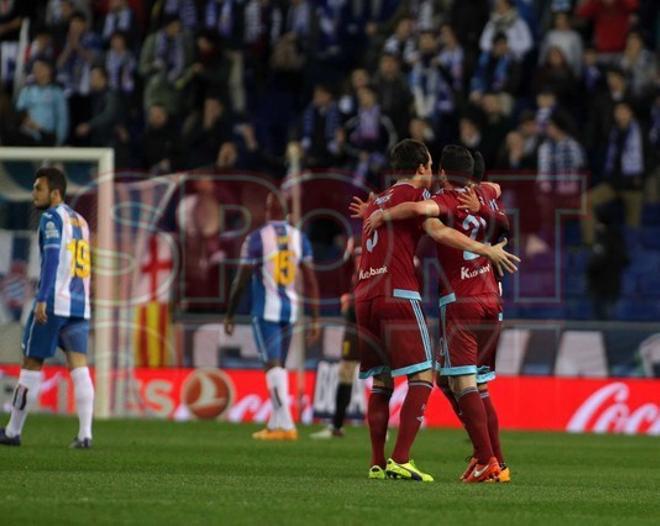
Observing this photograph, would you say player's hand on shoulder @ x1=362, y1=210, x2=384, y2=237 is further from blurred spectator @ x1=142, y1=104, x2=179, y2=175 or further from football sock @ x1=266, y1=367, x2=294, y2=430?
blurred spectator @ x1=142, y1=104, x2=179, y2=175

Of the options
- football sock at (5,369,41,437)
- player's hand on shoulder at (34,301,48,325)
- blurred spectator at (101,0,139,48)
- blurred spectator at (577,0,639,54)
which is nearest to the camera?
player's hand on shoulder at (34,301,48,325)

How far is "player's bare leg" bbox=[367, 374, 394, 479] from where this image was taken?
37.0ft

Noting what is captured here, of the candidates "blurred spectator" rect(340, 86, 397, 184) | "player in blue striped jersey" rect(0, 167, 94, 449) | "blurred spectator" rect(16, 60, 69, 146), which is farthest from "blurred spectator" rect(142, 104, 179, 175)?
"player in blue striped jersey" rect(0, 167, 94, 449)

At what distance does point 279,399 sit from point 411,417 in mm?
6042

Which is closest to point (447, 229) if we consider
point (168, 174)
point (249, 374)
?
point (249, 374)

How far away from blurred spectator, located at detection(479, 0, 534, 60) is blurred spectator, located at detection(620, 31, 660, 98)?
1.40 m

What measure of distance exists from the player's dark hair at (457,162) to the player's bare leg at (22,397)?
4769 millimetres

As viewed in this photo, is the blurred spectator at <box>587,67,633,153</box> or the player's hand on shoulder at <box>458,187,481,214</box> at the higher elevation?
the blurred spectator at <box>587,67,633,153</box>

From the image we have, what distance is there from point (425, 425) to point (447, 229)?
9.62 metres

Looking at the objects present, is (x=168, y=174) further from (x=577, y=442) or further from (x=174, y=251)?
(x=577, y=442)

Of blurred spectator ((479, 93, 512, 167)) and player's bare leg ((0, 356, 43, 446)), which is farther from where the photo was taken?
blurred spectator ((479, 93, 512, 167))

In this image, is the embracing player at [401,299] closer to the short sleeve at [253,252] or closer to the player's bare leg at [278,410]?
the player's bare leg at [278,410]

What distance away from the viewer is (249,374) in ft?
67.0

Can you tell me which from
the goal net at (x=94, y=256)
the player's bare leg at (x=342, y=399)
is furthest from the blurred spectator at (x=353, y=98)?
the player's bare leg at (x=342, y=399)
